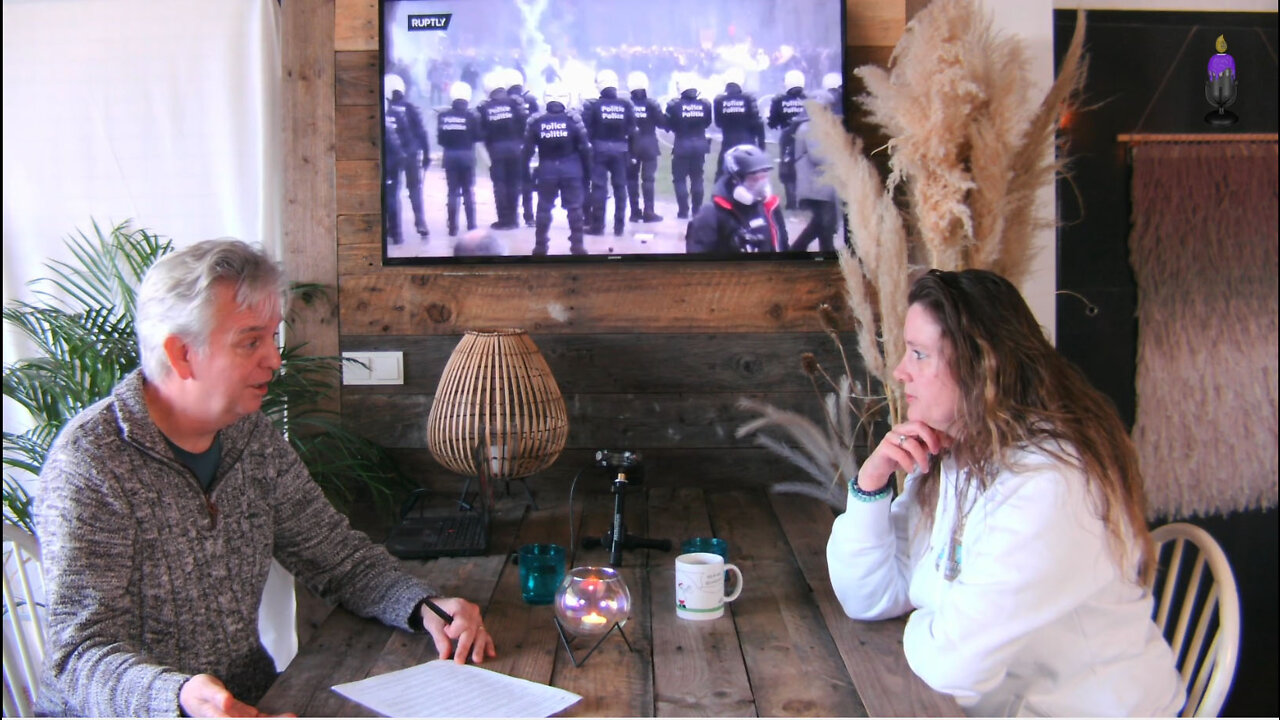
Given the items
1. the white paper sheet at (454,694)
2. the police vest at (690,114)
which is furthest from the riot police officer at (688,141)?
the white paper sheet at (454,694)

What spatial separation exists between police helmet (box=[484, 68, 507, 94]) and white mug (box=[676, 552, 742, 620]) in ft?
4.46

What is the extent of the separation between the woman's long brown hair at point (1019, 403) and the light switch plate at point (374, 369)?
1.46 meters

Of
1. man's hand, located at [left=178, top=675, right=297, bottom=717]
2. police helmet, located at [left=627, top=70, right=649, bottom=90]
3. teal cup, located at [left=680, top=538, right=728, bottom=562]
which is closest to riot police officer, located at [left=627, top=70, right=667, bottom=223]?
police helmet, located at [left=627, top=70, right=649, bottom=90]

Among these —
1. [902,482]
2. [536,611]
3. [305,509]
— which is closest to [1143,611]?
[902,482]

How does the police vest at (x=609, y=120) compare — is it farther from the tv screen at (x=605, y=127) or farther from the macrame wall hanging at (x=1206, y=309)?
the macrame wall hanging at (x=1206, y=309)

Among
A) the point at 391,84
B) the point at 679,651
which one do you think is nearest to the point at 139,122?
the point at 391,84

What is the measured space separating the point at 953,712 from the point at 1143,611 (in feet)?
1.15

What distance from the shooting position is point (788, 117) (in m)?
2.41

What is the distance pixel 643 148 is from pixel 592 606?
1.31 m

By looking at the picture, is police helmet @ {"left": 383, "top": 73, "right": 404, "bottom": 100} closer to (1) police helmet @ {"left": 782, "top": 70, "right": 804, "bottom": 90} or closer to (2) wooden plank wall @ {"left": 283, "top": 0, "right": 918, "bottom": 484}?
(2) wooden plank wall @ {"left": 283, "top": 0, "right": 918, "bottom": 484}

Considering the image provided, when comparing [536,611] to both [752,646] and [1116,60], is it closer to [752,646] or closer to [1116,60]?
[752,646]

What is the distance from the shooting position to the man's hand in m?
1.23

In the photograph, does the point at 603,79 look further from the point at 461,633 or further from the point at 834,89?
the point at 461,633

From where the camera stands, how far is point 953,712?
1.25m
